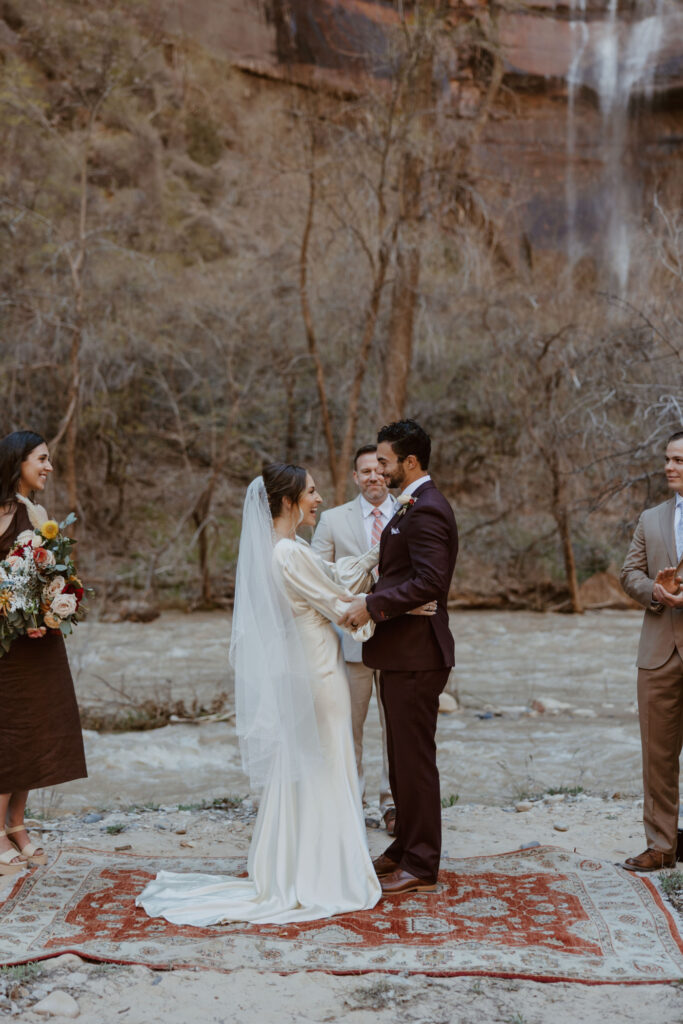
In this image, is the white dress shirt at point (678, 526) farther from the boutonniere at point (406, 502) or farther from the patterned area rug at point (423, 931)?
the patterned area rug at point (423, 931)

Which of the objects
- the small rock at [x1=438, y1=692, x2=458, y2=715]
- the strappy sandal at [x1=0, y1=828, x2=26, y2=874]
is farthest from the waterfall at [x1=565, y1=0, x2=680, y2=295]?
the strappy sandal at [x1=0, y1=828, x2=26, y2=874]

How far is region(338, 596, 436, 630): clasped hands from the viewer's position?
476 cm

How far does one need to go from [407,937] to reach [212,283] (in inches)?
797

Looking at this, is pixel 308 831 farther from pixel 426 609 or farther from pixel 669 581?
pixel 669 581

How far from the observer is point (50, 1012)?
11.5 feet

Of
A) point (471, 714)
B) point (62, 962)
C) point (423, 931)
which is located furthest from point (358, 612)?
point (471, 714)

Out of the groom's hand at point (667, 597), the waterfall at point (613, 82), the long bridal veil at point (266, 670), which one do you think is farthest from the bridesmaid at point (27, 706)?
the waterfall at point (613, 82)

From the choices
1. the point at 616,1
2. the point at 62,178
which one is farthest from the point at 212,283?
the point at 616,1

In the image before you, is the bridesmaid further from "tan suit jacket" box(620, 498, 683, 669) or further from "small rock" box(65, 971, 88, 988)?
"tan suit jacket" box(620, 498, 683, 669)

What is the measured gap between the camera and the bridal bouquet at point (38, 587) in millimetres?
4984

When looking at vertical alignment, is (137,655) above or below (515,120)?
below

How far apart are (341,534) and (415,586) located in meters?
1.44

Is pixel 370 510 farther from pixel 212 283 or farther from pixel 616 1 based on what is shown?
pixel 616 1

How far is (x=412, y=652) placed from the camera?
4902 millimetres
